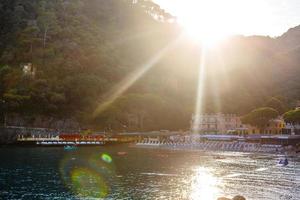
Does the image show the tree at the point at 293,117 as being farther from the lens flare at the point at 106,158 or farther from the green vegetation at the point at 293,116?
the lens flare at the point at 106,158

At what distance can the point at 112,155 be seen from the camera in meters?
102

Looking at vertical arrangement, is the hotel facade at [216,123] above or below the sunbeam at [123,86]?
below

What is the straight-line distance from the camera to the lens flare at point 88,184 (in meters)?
55.8

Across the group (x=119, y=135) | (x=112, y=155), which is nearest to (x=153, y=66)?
(x=119, y=135)

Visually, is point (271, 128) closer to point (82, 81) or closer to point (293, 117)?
point (293, 117)

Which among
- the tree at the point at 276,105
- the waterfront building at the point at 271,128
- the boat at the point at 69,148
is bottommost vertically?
the boat at the point at 69,148

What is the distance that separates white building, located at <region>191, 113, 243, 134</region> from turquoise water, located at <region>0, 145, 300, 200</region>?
71.5 m

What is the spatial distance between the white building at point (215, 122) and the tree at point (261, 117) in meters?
17.8

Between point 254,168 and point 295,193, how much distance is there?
2426 centimetres

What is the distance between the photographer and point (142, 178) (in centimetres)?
6806

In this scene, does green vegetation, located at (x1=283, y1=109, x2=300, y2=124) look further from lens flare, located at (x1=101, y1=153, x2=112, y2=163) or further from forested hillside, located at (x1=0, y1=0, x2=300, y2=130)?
lens flare, located at (x1=101, y1=153, x2=112, y2=163)

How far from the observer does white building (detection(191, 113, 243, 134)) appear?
16950cm

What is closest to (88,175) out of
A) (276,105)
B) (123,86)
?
(123,86)

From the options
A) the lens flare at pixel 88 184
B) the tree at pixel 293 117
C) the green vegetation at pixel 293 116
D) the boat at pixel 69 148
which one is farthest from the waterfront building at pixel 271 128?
the lens flare at pixel 88 184
